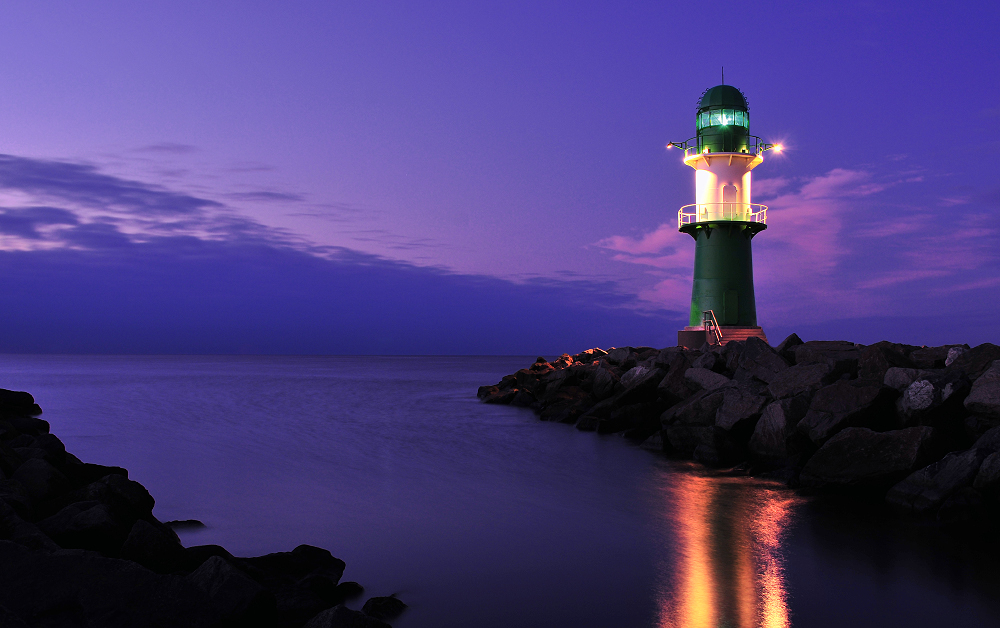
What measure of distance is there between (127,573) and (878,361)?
10.7 meters

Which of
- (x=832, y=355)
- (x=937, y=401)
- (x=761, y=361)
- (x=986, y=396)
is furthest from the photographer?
(x=761, y=361)

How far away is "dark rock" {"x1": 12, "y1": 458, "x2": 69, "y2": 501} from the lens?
20.9ft

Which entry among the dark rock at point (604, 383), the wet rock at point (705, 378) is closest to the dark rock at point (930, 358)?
the wet rock at point (705, 378)

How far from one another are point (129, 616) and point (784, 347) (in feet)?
43.0

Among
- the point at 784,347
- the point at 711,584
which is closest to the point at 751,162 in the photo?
the point at 784,347

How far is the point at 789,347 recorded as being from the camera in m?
14.1

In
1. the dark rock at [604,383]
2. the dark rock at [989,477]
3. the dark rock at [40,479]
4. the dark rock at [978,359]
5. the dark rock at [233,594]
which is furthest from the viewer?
the dark rock at [604,383]

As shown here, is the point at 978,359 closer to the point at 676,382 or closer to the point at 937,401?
the point at 937,401

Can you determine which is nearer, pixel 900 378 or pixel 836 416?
pixel 836 416

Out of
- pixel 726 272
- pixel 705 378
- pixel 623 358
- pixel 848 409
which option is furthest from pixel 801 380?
pixel 726 272

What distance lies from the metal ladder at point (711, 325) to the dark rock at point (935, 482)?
38.4 ft

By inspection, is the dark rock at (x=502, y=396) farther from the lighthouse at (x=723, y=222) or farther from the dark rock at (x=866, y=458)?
the dark rock at (x=866, y=458)

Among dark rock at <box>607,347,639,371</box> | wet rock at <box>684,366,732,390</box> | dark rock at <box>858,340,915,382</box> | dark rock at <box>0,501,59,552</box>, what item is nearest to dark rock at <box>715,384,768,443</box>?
wet rock at <box>684,366,732,390</box>

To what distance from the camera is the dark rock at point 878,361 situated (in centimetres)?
1067
